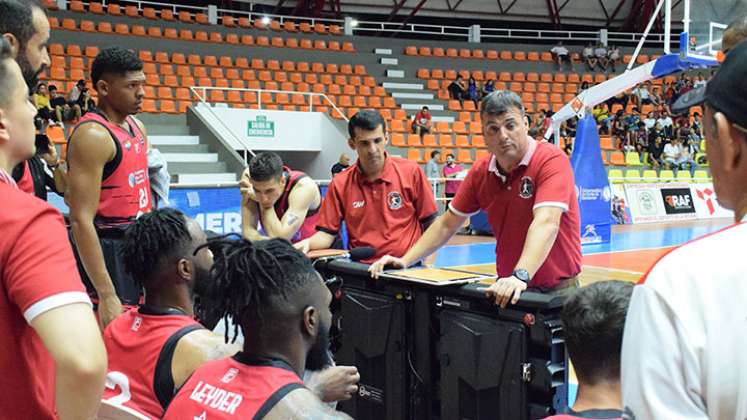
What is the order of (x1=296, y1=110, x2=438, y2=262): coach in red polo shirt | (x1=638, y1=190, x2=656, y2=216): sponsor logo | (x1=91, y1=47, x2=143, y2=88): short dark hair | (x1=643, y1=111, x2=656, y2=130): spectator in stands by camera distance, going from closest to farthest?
(x1=91, y1=47, x2=143, y2=88): short dark hair, (x1=296, y1=110, x2=438, y2=262): coach in red polo shirt, (x1=638, y1=190, x2=656, y2=216): sponsor logo, (x1=643, y1=111, x2=656, y2=130): spectator in stands

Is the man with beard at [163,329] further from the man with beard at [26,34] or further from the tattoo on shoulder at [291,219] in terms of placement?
the tattoo on shoulder at [291,219]

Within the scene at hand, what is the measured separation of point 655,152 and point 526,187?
18.2 m

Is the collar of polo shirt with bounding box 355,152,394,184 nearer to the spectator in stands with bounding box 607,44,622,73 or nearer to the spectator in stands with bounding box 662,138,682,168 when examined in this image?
the spectator in stands with bounding box 662,138,682,168

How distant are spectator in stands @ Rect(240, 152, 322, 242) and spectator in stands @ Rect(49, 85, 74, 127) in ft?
33.5

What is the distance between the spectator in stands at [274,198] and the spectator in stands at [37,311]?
288cm

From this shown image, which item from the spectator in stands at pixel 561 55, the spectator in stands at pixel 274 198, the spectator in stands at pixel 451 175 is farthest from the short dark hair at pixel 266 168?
the spectator in stands at pixel 561 55

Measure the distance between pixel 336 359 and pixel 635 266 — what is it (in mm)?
7643

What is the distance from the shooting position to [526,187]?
145 inches

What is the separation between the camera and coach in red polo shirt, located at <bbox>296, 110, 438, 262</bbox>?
169 inches

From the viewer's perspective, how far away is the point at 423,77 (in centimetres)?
2397

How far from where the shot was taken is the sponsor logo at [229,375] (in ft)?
6.08

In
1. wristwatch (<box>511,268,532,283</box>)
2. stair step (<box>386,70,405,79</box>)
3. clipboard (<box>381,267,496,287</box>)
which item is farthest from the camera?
stair step (<box>386,70,405,79</box>)

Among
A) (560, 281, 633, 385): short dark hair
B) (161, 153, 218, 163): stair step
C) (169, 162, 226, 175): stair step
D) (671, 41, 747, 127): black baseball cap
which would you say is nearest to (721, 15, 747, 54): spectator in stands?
(560, 281, 633, 385): short dark hair

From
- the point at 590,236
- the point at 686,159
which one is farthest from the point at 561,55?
the point at 590,236
